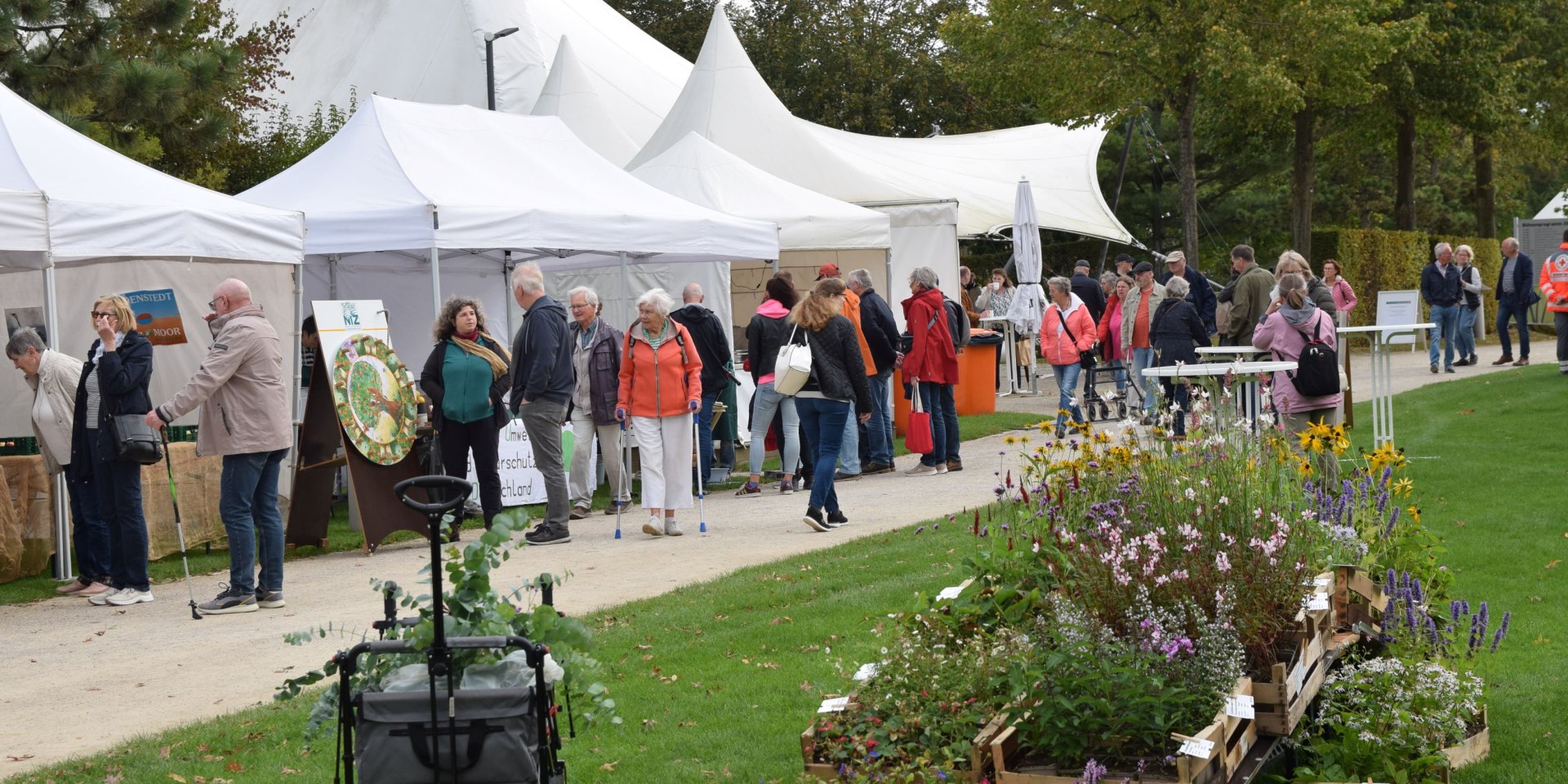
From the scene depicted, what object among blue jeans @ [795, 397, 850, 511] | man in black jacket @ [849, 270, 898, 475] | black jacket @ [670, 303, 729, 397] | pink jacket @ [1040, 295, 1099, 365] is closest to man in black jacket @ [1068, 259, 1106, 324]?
pink jacket @ [1040, 295, 1099, 365]

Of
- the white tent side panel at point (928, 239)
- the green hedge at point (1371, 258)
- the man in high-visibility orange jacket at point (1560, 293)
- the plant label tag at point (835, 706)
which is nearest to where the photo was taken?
the plant label tag at point (835, 706)

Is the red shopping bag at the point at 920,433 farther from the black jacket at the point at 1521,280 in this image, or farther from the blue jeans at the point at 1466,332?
the blue jeans at the point at 1466,332

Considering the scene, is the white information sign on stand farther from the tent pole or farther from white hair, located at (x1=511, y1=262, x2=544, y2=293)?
the tent pole

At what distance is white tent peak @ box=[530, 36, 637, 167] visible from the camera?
2514cm

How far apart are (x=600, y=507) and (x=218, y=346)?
16.8 ft

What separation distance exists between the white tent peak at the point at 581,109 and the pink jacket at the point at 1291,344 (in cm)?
1550

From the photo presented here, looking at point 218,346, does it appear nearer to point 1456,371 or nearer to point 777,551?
point 777,551

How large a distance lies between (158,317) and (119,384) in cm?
468

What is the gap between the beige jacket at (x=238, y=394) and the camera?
8.83 metres

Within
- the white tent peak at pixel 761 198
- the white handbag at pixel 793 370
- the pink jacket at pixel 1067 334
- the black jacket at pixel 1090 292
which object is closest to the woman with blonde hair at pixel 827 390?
the white handbag at pixel 793 370

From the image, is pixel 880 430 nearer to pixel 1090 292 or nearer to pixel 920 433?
pixel 920 433

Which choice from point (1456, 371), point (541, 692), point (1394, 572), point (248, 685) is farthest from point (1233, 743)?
point (1456, 371)

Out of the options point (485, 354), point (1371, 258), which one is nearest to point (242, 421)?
point (485, 354)

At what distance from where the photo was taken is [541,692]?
151 inches
